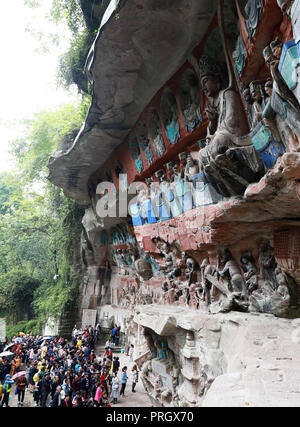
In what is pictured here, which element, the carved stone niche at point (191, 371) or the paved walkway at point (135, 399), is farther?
the paved walkway at point (135, 399)

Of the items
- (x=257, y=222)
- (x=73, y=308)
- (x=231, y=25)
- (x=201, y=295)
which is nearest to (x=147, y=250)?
(x=201, y=295)

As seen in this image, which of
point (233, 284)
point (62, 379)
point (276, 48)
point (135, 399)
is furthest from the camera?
point (135, 399)

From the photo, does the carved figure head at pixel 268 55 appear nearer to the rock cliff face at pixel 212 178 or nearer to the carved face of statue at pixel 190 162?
the rock cliff face at pixel 212 178

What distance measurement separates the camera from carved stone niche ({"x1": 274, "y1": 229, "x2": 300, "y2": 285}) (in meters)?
3.69

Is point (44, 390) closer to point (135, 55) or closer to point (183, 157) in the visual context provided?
point (183, 157)

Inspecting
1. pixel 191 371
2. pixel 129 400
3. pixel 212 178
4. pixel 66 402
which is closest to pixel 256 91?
pixel 212 178

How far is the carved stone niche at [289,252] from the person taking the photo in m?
3.69

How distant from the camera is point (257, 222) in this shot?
13.8 feet

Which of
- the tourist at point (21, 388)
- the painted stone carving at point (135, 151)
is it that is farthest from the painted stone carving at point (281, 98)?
the tourist at point (21, 388)

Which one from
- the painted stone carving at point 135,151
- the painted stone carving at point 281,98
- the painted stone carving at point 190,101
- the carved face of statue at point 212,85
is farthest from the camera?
the painted stone carving at point 135,151

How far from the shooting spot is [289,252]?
3.76 metres

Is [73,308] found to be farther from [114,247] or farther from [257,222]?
[257,222]

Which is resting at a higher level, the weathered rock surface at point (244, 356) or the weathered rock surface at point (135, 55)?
the weathered rock surface at point (135, 55)

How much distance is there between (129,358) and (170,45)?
1099cm
